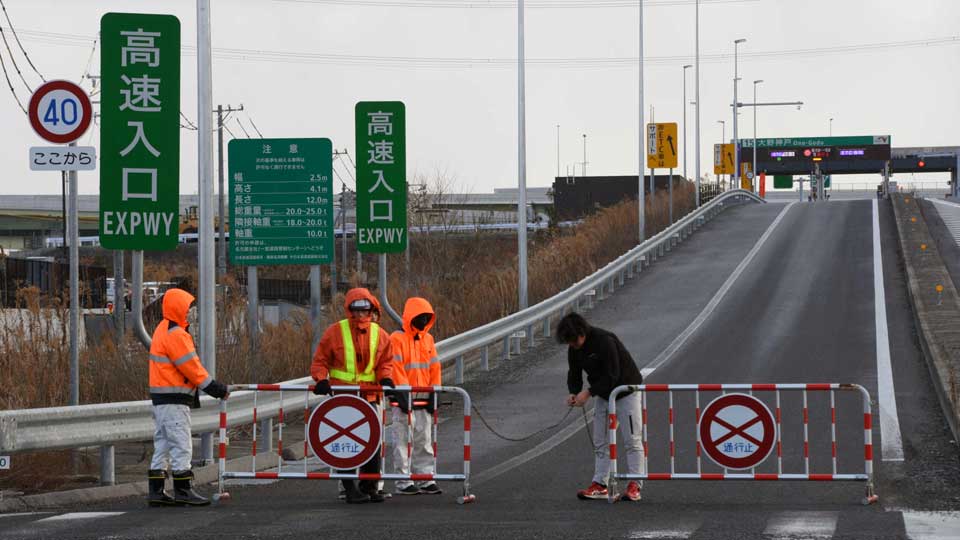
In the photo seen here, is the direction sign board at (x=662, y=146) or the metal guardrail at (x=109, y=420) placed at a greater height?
the direction sign board at (x=662, y=146)

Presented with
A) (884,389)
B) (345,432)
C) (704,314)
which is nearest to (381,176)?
(884,389)

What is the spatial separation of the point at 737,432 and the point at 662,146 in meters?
35.8

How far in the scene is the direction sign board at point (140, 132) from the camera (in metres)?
13.7

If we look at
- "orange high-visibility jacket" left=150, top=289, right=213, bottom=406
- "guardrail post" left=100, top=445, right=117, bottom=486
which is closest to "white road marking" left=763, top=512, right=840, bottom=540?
"orange high-visibility jacket" left=150, top=289, right=213, bottom=406

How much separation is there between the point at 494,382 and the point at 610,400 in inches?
400

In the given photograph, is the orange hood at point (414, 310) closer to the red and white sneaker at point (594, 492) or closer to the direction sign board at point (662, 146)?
the red and white sneaker at point (594, 492)

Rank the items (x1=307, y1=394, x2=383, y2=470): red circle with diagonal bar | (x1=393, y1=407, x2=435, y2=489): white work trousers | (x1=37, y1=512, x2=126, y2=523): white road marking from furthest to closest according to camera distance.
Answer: (x1=393, y1=407, x2=435, y2=489): white work trousers
(x1=307, y1=394, x2=383, y2=470): red circle with diagonal bar
(x1=37, y1=512, x2=126, y2=523): white road marking

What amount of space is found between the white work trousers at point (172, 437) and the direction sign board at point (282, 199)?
6564 mm

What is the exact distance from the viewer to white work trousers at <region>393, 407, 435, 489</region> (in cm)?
1242

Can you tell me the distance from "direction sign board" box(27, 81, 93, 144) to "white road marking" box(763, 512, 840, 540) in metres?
6.61

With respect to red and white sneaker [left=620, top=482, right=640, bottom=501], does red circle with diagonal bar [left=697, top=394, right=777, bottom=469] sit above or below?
above

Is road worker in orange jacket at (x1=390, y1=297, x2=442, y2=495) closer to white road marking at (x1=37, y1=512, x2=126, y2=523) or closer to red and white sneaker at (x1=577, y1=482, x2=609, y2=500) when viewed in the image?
red and white sneaker at (x1=577, y1=482, x2=609, y2=500)

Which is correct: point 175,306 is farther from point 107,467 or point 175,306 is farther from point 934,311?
point 934,311

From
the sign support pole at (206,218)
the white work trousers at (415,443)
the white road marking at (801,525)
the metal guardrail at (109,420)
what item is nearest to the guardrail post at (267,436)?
the metal guardrail at (109,420)
